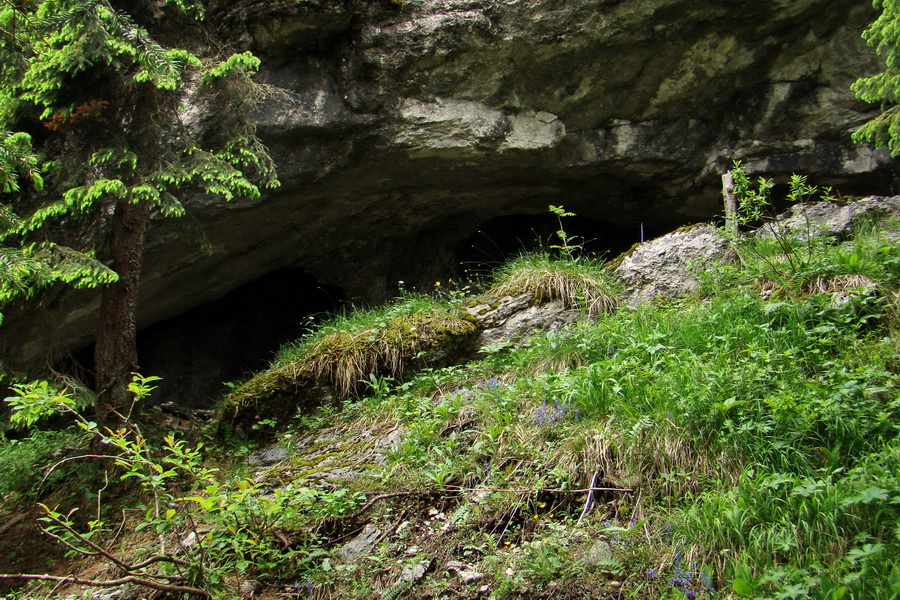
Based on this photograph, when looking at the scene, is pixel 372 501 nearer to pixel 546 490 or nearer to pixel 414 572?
pixel 414 572

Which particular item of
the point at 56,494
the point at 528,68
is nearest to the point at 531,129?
the point at 528,68

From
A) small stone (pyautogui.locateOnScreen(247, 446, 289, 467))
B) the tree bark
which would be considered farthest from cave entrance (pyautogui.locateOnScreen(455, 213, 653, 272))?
small stone (pyautogui.locateOnScreen(247, 446, 289, 467))

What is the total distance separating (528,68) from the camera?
6.89 metres

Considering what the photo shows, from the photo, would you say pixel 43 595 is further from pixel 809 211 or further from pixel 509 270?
pixel 809 211

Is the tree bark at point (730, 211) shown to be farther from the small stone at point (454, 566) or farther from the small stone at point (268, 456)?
the small stone at point (268, 456)

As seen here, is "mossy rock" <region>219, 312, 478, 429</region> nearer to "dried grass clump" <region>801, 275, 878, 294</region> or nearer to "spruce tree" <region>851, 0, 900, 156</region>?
"dried grass clump" <region>801, 275, 878, 294</region>

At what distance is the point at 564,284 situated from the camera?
5.49 m

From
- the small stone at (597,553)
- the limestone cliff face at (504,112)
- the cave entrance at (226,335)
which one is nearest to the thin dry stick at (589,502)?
the small stone at (597,553)

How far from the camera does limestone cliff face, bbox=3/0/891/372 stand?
6359mm

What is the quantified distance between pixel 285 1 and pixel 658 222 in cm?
606

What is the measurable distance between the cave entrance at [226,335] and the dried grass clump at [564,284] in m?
3.67

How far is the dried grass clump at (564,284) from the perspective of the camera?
209 inches

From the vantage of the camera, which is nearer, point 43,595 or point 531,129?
point 43,595

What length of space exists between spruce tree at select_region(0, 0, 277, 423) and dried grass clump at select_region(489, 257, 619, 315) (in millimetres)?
2536
